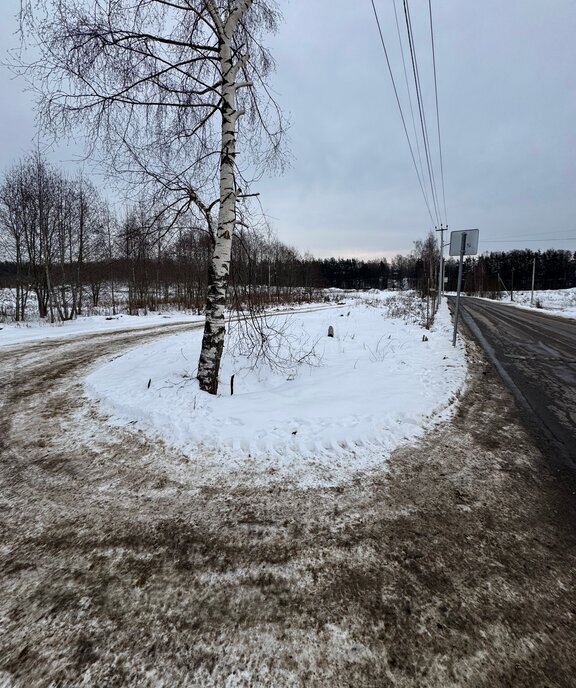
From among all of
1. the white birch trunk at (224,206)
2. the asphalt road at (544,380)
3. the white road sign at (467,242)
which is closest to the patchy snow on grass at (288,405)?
the white birch trunk at (224,206)

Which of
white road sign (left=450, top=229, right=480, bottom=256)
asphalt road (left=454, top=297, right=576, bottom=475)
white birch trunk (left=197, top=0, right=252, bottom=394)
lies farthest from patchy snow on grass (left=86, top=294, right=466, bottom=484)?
white road sign (left=450, top=229, right=480, bottom=256)

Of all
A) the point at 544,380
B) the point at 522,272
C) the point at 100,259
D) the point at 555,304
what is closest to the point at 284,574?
the point at 544,380

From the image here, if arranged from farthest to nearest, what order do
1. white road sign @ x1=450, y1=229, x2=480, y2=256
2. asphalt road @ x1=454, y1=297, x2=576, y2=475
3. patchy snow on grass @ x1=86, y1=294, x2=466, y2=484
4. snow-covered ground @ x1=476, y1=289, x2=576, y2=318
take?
snow-covered ground @ x1=476, y1=289, x2=576, y2=318, white road sign @ x1=450, y1=229, x2=480, y2=256, asphalt road @ x1=454, y1=297, x2=576, y2=475, patchy snow on grass @ x1=86, y1=294, x2=466, y2=484

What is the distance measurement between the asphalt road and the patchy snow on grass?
1190mm

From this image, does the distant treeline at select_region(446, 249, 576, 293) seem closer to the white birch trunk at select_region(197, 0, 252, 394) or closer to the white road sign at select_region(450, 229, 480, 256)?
the white road sign at select_region(450, 229, 480, 256)

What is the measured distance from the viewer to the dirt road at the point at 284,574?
5.53 ft

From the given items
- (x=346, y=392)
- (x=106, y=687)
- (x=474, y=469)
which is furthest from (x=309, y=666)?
(x=346, y=392)

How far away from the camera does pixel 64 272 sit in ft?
72.5

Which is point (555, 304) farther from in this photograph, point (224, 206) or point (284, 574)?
point (284, 574)

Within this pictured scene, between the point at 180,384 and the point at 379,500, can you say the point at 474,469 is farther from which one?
the point at 180,384

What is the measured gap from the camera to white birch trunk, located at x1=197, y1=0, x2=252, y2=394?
5.27 m

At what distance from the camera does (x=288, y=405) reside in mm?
5301

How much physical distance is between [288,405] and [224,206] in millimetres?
3389

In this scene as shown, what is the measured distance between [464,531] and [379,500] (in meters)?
0.72
